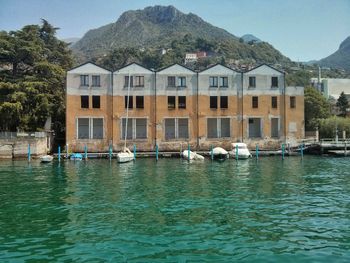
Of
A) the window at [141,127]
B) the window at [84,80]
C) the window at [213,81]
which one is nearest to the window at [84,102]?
the window at [84,80]

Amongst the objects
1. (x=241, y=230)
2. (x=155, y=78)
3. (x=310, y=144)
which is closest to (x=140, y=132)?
(x=155, y=78)

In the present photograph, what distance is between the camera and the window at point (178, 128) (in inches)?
2445

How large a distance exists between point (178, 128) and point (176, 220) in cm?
4564

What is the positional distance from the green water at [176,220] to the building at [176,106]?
26720mm

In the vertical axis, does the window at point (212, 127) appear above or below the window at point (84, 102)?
below

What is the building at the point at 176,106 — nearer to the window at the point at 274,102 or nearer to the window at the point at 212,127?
the window at the point at 274,102

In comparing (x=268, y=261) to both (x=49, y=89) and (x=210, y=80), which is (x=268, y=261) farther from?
(x=49, y=89)

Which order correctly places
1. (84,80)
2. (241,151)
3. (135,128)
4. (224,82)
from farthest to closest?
1. (224,82)
2. (135,128)
3. (84,80)
4. (241,151)

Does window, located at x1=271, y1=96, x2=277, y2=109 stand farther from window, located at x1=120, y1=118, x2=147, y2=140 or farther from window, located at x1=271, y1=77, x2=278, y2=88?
window, located at x1=120, y1=118, x2=147, y2=140

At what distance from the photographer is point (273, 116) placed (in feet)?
201

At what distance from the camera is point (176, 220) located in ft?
57.7

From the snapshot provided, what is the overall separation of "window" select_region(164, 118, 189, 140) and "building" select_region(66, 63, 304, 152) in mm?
327

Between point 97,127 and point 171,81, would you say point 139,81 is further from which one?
point 97,127

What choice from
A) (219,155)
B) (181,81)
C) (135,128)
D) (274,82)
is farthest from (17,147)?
(274,82)
